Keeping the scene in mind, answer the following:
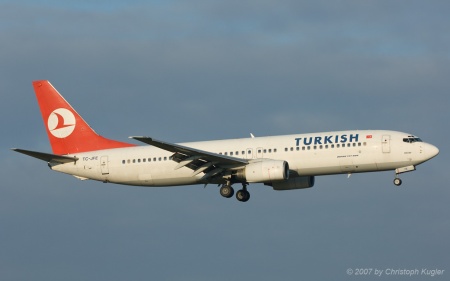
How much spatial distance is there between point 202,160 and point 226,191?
10.8 feet

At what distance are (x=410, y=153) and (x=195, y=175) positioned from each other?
14.9 meters

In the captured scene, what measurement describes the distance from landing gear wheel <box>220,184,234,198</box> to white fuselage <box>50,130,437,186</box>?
69.9 inches

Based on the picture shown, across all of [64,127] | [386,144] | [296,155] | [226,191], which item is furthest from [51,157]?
[386,144]

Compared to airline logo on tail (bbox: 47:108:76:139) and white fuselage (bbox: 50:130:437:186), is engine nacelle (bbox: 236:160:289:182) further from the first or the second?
airline logo on tail (bbox: 47:108:76:139)

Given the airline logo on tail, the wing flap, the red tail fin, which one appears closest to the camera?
the wing flap

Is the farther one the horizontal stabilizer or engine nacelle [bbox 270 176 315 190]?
engine nacelle [bbox 270 176 315 190]

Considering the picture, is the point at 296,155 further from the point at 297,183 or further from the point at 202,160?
the point at 202,160

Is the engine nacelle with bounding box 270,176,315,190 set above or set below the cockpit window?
below

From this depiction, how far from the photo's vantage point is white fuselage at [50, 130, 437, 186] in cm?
6850

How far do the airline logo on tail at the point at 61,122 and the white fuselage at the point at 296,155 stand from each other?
4428mm

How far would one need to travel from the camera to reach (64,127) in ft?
256

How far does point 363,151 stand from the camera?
68.5 m

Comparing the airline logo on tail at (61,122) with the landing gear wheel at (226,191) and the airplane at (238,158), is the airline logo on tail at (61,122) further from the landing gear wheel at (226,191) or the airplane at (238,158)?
the landing gear wheel at (226,191)

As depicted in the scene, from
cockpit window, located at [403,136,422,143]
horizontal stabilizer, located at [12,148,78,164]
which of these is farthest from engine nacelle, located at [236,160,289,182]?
horizontal stabilizer, located at [12,148,78,164]
